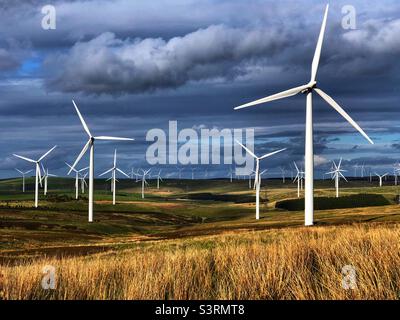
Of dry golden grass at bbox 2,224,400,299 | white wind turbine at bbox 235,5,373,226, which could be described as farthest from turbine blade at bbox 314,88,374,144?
dry golden grass at bbox 2,224,400,299

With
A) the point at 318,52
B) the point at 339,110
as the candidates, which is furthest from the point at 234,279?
the point at 318,52

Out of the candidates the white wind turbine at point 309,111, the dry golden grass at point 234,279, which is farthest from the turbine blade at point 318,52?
the dry golden grass at point 234,279

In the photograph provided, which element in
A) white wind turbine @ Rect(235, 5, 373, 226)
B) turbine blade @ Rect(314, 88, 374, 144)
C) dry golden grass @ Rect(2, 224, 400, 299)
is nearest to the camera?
dry golden grass @ Rect(2, 224, 400, 299)

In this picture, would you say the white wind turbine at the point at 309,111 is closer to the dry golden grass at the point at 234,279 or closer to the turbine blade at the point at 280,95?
the turbine blade at the point at 280,95

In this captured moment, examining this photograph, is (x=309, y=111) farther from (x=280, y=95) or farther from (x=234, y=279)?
(x=234, y=279)

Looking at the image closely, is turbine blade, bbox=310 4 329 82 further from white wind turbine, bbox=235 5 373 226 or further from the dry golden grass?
the dry golden grass

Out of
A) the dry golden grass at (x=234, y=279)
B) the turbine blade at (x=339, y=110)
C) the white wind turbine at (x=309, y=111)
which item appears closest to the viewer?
the dry golden grass at (x=234, y=279)

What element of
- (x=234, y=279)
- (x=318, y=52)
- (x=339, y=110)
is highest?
(x=318, y=52)

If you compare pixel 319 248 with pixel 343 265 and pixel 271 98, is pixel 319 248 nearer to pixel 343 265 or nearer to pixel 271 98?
pixel 343 265

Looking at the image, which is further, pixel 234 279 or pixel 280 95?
pixel 280 95

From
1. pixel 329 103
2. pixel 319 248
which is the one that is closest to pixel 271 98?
pixel 329 103

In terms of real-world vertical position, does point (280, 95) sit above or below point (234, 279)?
above

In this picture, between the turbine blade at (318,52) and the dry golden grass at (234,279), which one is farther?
the turbine blade at (318,52)

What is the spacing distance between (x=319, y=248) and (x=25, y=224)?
94472 millimetres
